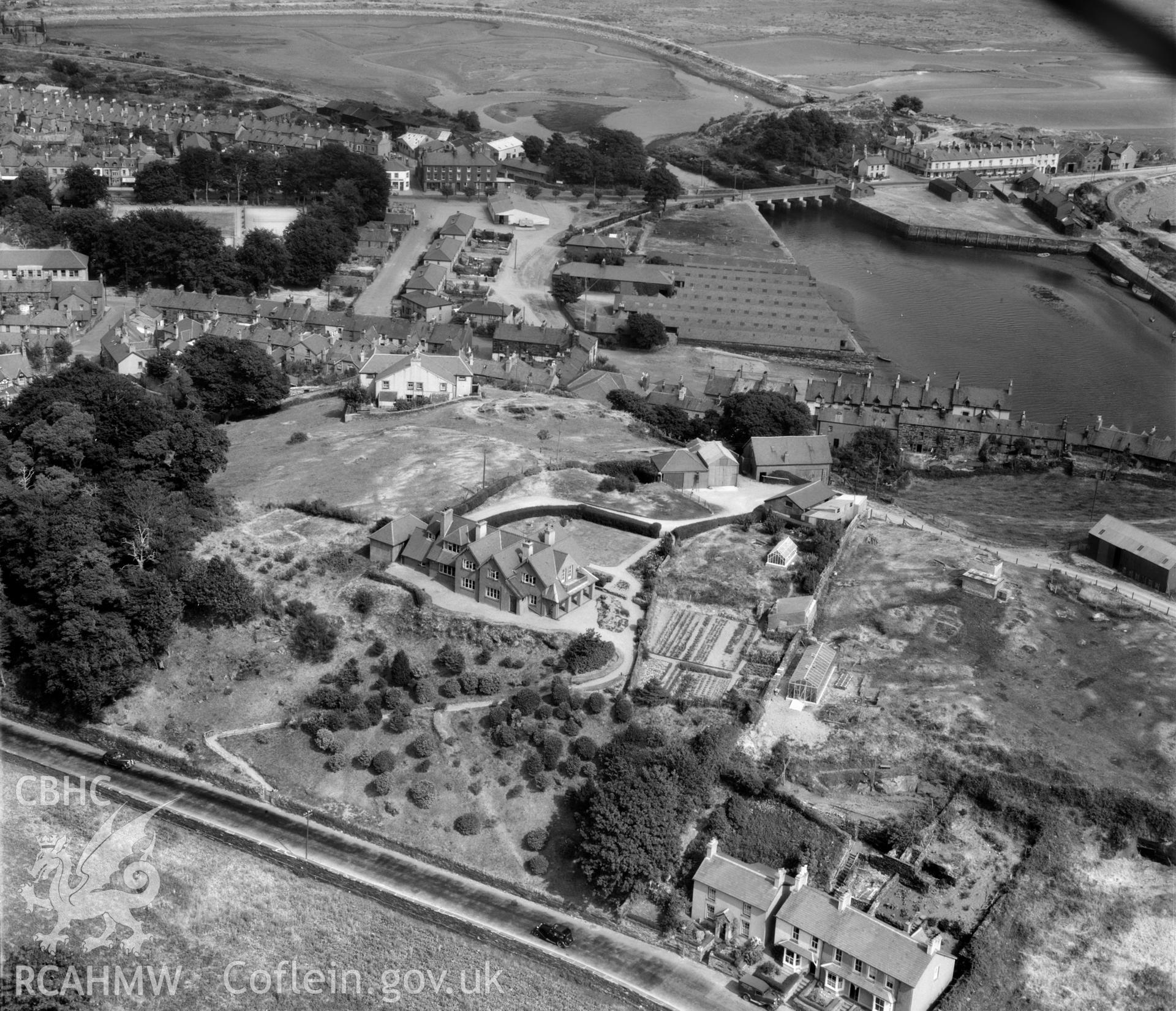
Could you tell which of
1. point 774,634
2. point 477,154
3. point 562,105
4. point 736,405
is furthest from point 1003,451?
point 562,105

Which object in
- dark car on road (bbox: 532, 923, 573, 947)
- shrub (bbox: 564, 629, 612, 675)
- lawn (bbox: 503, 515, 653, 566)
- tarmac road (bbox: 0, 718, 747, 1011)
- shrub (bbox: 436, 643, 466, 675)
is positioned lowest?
tarmac road (bbox: 0, 718, 747, 1011)

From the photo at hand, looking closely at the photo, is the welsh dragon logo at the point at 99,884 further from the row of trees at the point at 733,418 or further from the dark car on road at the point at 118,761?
the row of trees at the point at 733,418

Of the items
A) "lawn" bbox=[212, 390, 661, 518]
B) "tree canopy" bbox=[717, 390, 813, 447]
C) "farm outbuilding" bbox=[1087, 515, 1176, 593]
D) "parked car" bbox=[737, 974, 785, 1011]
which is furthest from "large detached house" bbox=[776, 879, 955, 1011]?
"tree canopy" bbox=[717, 390, 813, 447]

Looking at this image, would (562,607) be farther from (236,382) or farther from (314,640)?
(236,382)

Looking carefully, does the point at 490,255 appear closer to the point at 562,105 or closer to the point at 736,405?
the point at 736,405

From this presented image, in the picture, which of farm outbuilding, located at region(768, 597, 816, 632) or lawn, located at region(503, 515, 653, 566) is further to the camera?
lawn, located at region(503, 515, 653, 566)

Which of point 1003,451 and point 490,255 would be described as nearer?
point 1003,451

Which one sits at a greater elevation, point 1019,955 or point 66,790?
point 1019,955

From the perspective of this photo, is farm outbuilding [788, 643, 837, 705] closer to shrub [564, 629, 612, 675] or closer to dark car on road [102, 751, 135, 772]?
shrub [564, 629, 612, 675]
